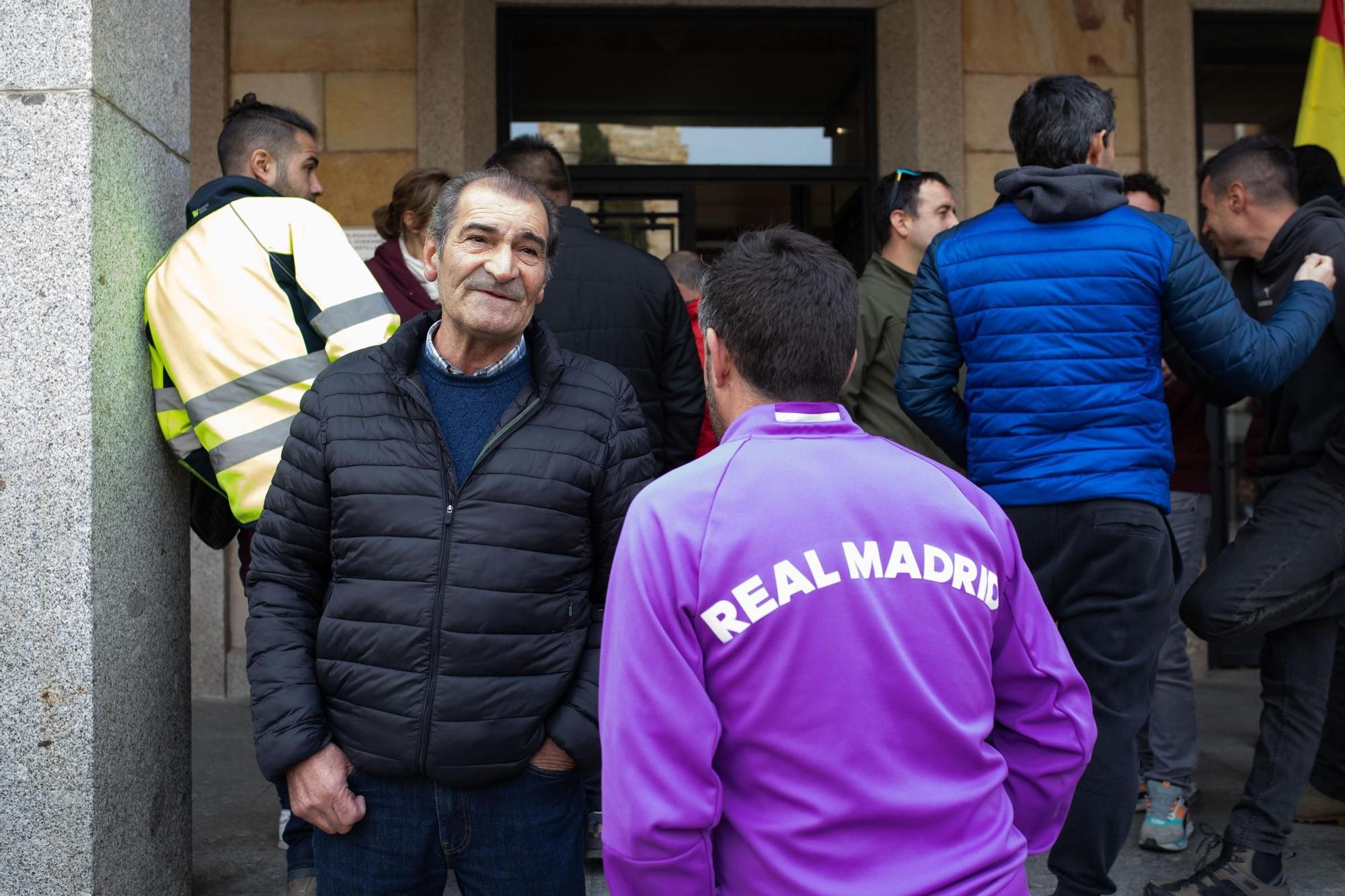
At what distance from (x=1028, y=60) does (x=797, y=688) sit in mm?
6046

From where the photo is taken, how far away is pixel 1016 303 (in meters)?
3.22

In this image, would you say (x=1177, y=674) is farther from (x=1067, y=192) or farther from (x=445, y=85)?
(x=445, y=85)

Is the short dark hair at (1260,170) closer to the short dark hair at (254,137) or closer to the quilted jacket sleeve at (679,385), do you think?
the quilted jacket sleeve at (679,385)

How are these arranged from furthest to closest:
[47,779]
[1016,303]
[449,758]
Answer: [1016,303], [47,779], [449,758]

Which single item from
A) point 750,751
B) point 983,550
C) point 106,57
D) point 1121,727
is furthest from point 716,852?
point 106,57

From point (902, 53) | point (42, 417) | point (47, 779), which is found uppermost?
point (902, 53)

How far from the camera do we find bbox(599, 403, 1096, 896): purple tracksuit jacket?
1.56 metres

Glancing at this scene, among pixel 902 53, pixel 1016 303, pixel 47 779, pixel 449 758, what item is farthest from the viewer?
pixel 902 53

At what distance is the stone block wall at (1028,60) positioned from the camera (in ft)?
22.3

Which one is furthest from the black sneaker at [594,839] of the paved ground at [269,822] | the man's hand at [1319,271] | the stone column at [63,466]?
the man's hand at [1319,271]

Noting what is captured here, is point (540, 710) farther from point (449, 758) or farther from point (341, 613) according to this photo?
point (341, 613)

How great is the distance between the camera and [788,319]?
5.59ft

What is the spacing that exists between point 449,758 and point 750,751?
0.85 m

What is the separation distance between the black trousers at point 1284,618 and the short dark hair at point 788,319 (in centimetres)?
230
